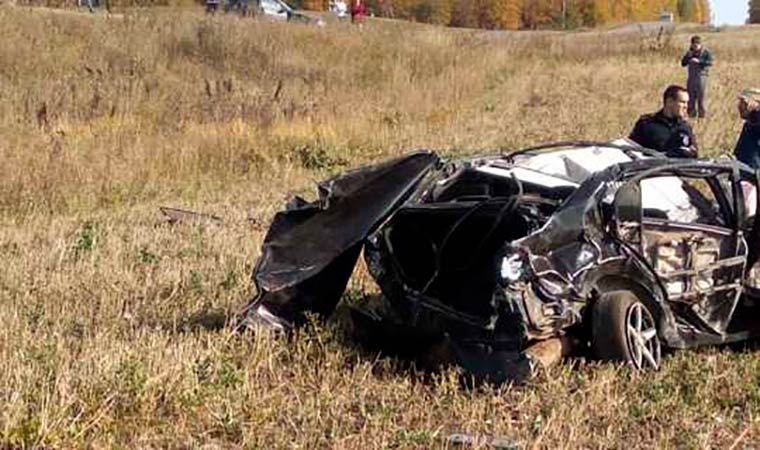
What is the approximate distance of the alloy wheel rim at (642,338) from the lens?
549 centimetres

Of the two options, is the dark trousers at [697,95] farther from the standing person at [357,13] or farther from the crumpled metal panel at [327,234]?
the crumpled metal panel at [327,234]

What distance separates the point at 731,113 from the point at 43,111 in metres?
12.6

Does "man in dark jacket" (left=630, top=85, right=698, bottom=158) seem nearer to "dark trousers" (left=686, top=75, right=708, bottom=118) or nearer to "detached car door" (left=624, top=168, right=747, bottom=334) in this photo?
"detached car door" (left=624, top=168, right=747, bottom=334)

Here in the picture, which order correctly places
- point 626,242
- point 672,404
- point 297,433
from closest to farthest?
point 297,433
point 672,404
point 626,242

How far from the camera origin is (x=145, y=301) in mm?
6746

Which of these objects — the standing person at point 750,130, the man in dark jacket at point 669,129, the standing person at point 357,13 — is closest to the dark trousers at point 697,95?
the standing person at point 750,130

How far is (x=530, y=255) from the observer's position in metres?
5.20

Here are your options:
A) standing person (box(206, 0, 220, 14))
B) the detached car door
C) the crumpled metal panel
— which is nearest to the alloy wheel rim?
the detached car door

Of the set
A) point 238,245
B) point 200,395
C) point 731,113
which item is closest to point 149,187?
point 238,245

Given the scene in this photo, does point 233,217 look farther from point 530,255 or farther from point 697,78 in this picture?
point 697,78

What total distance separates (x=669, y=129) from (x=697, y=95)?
36.0 feet

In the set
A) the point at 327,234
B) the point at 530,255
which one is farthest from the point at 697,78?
the point at 530,255

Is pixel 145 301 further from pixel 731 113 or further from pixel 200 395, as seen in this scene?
pixel 731 113

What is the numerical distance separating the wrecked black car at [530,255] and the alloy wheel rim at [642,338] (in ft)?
0.04
